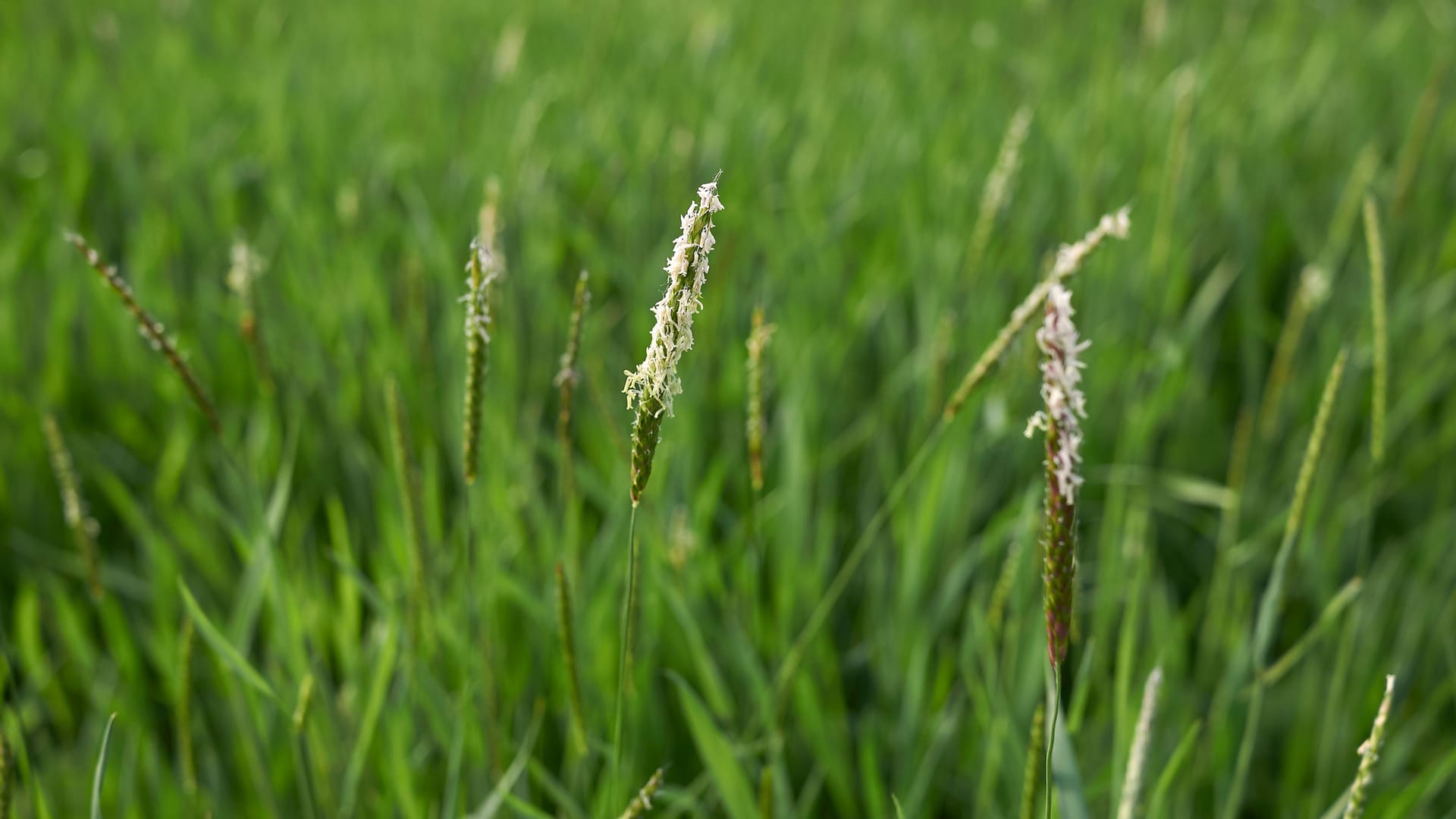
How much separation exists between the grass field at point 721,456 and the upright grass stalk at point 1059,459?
327 millimetres

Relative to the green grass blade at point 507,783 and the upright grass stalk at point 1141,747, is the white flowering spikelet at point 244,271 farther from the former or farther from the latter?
the upright grass stalk at point 1141,747

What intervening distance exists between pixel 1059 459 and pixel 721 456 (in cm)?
132

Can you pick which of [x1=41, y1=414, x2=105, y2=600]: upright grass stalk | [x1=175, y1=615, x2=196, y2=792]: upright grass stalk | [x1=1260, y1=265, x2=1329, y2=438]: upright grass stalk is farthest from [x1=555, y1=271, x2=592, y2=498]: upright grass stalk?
[x1=1260, y1=265, x2=1329, y2=438]: upright grass stalk

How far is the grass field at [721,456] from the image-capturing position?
1340 millimetres

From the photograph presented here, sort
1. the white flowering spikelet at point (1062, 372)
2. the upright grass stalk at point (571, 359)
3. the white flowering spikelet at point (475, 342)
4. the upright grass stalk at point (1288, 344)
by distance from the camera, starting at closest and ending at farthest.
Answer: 1. the white flowering spikelet at point (1062, 372)
2. the white flowering spikelet at point (475, 342)
3. the upright grass stalk at point (571, 359)
4. the upright grass stalk at point (1288, 344)

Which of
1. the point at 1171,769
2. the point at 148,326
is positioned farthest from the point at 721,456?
the point at 148,326

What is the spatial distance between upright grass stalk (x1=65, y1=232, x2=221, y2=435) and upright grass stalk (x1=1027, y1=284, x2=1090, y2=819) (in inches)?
26.8

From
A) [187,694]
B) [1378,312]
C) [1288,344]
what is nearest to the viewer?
[187,694]

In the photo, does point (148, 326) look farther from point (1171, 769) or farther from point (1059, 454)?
point (1171, 769)

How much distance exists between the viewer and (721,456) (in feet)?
6.18

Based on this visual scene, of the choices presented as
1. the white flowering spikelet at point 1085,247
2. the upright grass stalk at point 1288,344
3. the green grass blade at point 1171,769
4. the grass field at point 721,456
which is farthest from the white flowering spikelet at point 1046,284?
the upright grass stalk at point 1288,344

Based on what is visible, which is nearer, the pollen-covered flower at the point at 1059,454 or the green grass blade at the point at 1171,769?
the pollen-covered flower at the point at 1059,454

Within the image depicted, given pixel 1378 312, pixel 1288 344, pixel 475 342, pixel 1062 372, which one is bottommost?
pixel 1062 372

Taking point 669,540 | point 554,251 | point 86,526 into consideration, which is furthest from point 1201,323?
point 86,526
